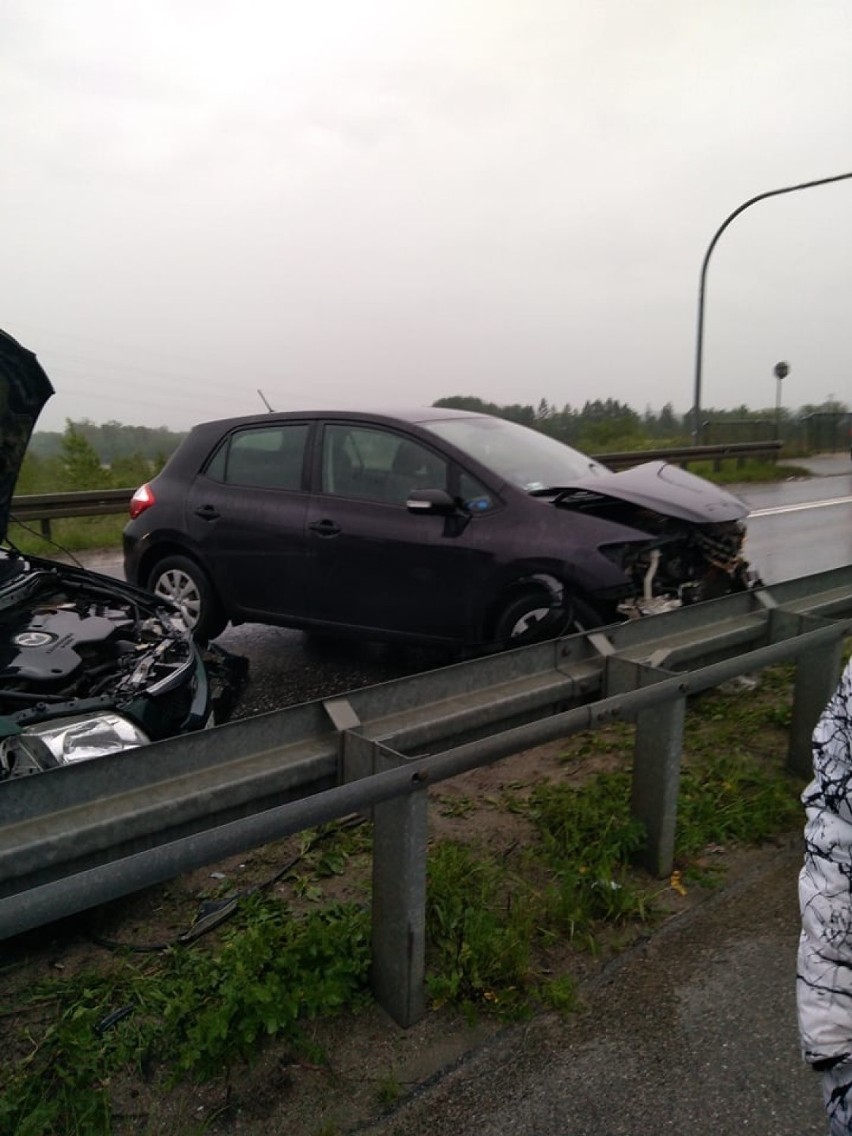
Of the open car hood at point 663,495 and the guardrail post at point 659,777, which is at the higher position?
the open car hood at point 663,495

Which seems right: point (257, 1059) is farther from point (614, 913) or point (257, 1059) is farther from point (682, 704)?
point (682, 704)

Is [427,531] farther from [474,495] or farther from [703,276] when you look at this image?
[703,276]

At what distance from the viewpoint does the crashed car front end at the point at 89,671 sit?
10.9 feet

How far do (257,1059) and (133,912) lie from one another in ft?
3.34

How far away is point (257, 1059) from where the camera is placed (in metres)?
2.45

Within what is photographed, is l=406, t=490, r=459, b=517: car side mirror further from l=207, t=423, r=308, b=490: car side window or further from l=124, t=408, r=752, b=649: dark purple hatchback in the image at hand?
l=207, t=423, r=308, b=490: car side window

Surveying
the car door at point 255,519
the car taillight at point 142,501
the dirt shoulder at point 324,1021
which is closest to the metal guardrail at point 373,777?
the dirt shoulder at point 324,1021

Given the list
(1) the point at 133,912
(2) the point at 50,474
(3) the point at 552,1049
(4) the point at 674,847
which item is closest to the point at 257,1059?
(3) the point at 552,1049

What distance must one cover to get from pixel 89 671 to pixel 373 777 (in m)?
1.99

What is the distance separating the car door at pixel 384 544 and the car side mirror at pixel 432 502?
0.33 feet

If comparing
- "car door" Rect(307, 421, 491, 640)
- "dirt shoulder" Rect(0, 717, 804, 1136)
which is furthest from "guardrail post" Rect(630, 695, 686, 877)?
"car door" Rect(307, 421, 491, 640)

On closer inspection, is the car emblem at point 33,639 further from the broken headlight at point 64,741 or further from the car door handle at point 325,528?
the car door handle at point 325,528

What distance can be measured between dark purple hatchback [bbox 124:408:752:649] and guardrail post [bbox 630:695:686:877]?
73.8 inches

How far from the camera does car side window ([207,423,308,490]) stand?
628cm
